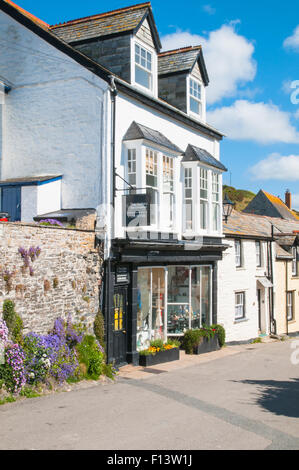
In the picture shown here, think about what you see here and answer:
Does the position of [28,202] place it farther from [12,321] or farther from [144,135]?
[12,321]

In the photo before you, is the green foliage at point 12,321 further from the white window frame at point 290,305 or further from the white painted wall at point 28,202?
the white window frame at point 290,305

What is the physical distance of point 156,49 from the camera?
16.4 m

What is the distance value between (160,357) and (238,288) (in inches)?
322

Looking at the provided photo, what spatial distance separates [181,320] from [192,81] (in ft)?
30.0

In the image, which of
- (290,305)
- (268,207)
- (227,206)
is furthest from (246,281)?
(268,207)

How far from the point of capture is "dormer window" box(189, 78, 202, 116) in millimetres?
18781

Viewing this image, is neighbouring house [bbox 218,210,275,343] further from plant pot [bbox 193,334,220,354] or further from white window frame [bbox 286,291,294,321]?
white window frame [bbox 286,291,294,321]

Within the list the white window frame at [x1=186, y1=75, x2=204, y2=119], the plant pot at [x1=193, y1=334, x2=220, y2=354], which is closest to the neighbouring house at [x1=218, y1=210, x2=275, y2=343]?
the plant pot at [x1=193, y1=334, x2=220, y2=354]

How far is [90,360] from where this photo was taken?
12211 millimetres

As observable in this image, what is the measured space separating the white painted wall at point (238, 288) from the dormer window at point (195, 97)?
18.1ft

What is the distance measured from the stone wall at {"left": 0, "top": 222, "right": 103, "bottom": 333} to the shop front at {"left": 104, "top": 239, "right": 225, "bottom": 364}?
2.14 feet
